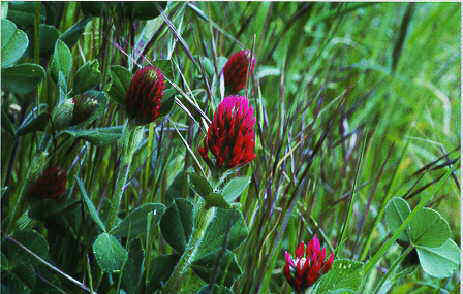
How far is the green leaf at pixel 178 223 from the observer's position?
Result: 685mm

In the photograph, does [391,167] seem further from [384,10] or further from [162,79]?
[162,79]

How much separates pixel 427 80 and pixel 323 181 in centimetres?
73

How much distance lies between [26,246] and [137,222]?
13 cm

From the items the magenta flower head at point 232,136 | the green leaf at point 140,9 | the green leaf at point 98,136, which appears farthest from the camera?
the green leaf at point 140,9

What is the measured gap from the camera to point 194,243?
2.08 feet

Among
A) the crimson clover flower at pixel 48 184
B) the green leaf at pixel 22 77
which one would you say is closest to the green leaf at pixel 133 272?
the crimson clover flower at pixel 48 184

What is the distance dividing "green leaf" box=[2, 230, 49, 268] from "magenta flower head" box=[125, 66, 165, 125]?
0.18 metres

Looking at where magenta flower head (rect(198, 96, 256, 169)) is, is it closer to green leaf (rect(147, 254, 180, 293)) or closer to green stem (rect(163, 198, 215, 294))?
green stem (rect(163, 198, 215, 294))

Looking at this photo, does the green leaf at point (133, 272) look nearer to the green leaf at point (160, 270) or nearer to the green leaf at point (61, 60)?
the green leaf at point (160, 270)

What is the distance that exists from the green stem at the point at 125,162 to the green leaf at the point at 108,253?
0.04 meters

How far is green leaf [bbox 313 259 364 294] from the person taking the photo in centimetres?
65

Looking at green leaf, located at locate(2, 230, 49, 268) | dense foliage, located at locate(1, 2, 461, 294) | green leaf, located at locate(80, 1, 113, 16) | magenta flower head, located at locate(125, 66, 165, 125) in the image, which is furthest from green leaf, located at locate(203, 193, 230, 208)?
green leaf, located at locate(80, 1, 113, 16)

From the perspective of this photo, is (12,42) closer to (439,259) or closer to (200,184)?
(200,184)

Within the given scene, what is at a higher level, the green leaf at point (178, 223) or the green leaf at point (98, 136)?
the green leaf at point (98, 136)
